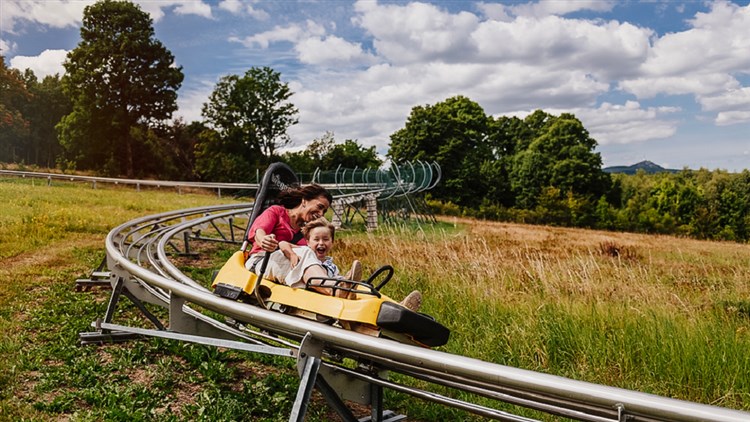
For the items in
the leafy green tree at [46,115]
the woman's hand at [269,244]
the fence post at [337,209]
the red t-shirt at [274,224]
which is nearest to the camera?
the woman's hand at [269,244]

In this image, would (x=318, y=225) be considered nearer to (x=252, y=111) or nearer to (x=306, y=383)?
(x=306, y=383)

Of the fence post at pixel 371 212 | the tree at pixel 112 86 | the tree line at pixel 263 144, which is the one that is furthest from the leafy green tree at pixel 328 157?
the fence post at pixel 371 212

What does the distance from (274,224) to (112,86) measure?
3438 centimetres

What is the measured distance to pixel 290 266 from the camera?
357 centimetres

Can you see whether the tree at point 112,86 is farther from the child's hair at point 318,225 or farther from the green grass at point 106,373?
the child's hair at point 318,225

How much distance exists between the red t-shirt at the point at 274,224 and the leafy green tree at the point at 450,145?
4222 cm

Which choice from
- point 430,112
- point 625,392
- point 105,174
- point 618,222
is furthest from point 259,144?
point 625,392

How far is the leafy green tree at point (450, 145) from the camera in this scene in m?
46.8

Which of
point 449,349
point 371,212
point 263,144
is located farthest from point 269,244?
point 263,144

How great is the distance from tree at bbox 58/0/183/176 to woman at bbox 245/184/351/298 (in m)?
32.7

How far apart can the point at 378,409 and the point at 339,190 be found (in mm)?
17788

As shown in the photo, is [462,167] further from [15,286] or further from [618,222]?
[15,286]

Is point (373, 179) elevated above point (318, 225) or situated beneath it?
elevated above

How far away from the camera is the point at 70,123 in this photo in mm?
34188
